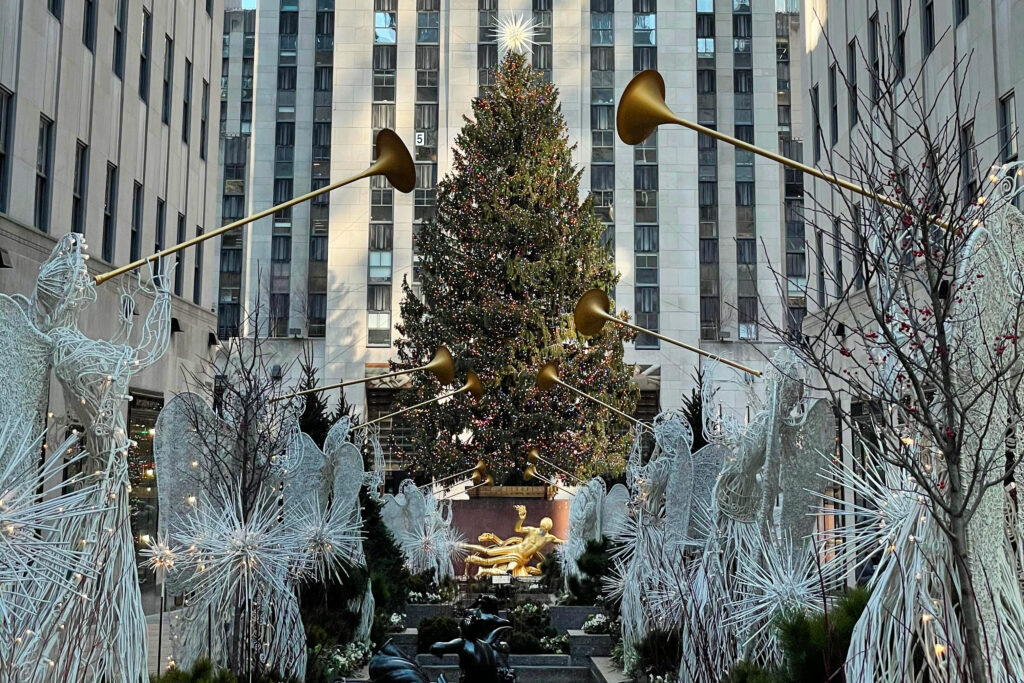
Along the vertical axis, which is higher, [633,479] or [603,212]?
[603,212]

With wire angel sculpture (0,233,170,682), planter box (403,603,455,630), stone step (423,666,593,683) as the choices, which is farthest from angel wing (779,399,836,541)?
planter box (403,603,455,630)

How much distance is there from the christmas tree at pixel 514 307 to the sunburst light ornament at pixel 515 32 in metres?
14.1

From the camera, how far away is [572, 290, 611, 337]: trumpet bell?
1512 cm

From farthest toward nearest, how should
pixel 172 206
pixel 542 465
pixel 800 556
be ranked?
pixel 542 465, pixel 172 206, pixel 800 556

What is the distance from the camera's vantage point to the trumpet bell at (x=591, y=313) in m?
15.1

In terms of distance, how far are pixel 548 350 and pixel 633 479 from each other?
1911cm

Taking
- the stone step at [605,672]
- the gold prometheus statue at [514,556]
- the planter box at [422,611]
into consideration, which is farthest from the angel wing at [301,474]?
the gold prometheus statue at [514,556]

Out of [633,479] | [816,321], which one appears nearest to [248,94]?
[816,321]

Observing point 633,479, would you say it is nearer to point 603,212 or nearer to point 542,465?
point 542,465

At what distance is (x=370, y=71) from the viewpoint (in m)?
56.8

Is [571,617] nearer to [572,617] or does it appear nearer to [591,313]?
[572,617]

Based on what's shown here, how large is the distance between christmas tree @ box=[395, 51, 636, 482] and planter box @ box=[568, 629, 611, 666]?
16508 mm

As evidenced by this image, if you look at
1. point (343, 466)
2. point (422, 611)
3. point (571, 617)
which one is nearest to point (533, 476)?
point (422, 611)

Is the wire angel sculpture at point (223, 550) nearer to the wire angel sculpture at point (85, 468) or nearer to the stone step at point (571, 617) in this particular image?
the wire angel sculpture at point (85, 468)
